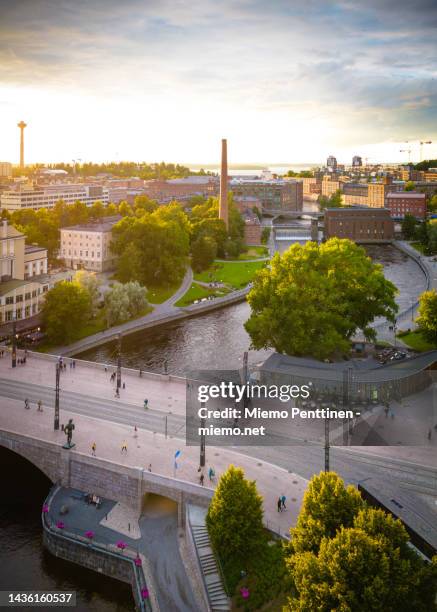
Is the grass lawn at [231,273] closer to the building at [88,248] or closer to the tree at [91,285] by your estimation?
the building at [88,248]

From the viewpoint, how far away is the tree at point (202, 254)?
77688mm

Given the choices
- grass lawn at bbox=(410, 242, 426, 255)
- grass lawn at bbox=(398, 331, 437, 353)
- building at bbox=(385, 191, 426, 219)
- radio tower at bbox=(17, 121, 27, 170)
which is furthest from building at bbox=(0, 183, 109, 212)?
grass lawn at bbox=(398, 331, 437, 353)

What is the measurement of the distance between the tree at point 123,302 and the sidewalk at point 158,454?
20322 millimetres

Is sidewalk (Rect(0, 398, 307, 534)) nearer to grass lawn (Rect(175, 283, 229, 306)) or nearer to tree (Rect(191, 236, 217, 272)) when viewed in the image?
grass lawn (Rect(175, 283, 229, 306))

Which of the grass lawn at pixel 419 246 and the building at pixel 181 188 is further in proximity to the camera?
the building at pixel 181 188

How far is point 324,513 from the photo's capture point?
17.8 meters

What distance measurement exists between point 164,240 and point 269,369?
36.7 metres

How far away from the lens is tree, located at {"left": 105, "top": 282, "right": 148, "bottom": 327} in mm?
50906

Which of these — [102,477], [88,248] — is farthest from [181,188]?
[102,477]

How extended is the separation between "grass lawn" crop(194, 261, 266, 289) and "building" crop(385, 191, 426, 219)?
63938 millimetres

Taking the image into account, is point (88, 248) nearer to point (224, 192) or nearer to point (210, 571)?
point (224, 192)

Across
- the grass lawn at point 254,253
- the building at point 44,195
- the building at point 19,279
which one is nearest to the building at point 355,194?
the building at point 44,195


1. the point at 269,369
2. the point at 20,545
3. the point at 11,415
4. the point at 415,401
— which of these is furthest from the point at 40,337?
the point at 415,401

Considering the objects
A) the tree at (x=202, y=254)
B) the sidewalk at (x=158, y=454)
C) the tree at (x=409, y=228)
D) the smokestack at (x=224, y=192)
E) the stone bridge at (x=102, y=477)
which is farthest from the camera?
the tree at (x=409, y=228)
